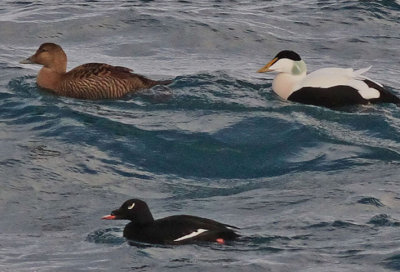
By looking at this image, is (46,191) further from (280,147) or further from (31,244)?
(280,147)

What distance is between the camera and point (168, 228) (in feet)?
37.9

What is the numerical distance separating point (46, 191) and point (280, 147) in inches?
121

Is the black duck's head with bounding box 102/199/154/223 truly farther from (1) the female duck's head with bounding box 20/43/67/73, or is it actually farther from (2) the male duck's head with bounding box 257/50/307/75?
(2) the male duck's head with bounding box 257/50/307/75

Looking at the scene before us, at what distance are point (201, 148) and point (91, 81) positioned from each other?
2181 millimetres

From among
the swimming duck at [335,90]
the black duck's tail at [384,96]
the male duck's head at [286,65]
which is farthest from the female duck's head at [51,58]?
the black duck's tail at [384,96]

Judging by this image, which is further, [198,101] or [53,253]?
[198,101]

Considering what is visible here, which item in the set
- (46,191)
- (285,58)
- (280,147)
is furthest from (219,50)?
(46,191)

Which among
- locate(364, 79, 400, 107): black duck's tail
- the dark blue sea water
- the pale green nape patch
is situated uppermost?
the pale green nape patch

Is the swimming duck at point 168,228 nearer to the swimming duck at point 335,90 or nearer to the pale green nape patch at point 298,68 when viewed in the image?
the swimming duck at point 335,90

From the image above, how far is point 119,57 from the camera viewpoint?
66.0ft

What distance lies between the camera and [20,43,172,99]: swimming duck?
16.9 metres

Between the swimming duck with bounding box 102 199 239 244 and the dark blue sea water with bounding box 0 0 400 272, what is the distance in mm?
91

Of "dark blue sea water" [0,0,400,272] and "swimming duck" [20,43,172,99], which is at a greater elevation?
"swimming duck" [20,43,172,99]

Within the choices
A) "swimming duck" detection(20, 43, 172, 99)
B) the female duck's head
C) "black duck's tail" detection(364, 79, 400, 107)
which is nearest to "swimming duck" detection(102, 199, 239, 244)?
"swimming duck" detection(20, 43, 172, 99)
